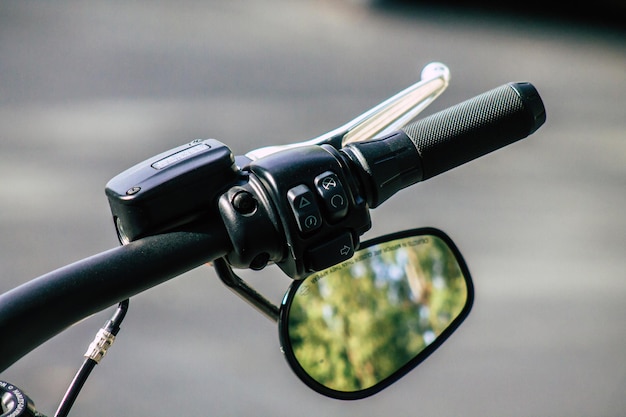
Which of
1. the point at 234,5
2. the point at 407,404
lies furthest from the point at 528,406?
the point at 234,5

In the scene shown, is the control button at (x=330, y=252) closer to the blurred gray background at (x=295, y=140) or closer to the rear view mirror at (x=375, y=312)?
the rear view mirror at (x=375, y=312)

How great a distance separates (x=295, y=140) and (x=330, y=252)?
10.2ft

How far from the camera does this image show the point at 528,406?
2.55 meters

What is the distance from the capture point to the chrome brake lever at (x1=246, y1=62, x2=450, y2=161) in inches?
43.3

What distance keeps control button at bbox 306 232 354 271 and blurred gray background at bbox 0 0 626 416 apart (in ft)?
5.13

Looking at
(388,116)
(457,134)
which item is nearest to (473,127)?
(457,134)

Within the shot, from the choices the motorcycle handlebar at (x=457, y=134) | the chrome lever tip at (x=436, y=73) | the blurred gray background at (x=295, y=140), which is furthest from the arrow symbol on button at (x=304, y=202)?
the blurred gray background at (x=295, y=140)

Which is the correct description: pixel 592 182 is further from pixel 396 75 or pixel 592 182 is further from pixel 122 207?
pixel 122 207

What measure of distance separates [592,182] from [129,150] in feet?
6.77

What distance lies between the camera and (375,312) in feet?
3.96

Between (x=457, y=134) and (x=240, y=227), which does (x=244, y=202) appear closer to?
(x=240, y=227)

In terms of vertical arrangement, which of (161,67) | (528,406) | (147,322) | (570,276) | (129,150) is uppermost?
(161,67)

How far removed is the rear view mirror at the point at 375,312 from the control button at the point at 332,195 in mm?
145

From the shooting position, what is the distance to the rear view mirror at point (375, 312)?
105 centimetres
